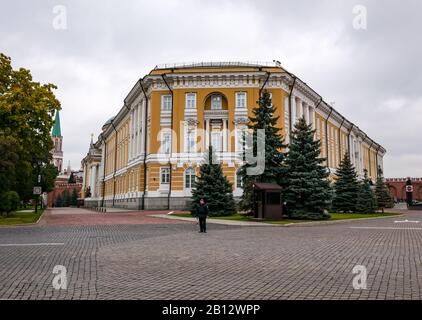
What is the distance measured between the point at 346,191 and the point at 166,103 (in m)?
20.7

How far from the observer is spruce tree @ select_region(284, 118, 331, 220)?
2702cm

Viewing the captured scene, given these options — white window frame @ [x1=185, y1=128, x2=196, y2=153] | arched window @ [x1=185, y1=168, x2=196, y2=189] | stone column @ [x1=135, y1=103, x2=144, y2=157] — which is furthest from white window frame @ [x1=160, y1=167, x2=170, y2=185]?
stone column @ [x1=135, y1=103, x2=144, y2=157]

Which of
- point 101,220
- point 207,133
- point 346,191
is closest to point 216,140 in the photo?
point 207,133

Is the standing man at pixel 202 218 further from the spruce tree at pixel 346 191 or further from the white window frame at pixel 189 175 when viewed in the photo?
the spruce tree at pixel 346 191

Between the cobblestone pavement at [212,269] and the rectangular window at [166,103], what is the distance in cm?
3083

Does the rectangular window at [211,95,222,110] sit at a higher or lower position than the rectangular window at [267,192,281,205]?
higher

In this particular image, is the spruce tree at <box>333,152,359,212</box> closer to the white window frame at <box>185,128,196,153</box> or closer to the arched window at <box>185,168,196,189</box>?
the arched window at <box>185,168,196,189</box>

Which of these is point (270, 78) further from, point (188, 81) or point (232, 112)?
point (188, 81)

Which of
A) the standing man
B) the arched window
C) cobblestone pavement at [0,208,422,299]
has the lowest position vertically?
cobblestone pavement at [0,208,422,299]

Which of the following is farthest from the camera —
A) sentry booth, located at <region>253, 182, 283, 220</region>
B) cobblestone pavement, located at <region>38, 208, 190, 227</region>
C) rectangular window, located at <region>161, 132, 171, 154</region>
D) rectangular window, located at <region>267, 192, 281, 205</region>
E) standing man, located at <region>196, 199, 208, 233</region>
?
rectangular window, located at <region>161, 132, 171, 154</region>

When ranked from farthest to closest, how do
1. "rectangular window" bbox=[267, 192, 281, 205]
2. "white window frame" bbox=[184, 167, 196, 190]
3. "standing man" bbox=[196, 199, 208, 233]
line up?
1. "white window frame" bbox=[184, 167, 196, 190]
2. "rectangular window" bbox=[267, 192, 281, 205]
3. "standing man" bbox=[196, 199, 208, 233]

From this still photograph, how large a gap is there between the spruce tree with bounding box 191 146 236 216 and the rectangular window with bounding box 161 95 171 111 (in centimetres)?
1430

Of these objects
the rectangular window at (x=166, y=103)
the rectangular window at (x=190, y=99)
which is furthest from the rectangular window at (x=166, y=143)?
the rectangular window at (x=190, y=99)

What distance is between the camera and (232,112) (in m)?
43.3
